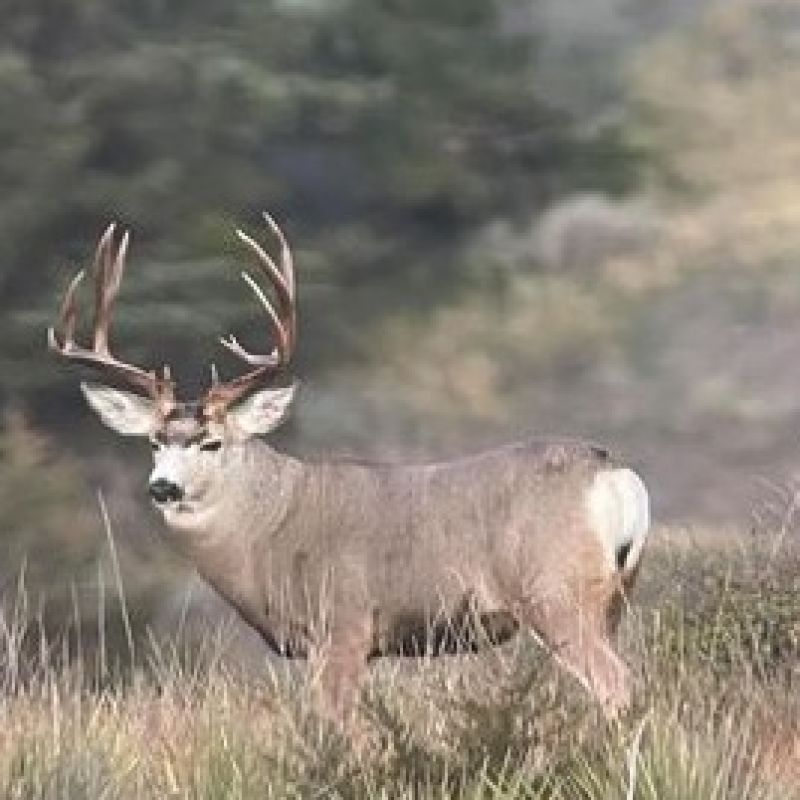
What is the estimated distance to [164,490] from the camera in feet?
27.0

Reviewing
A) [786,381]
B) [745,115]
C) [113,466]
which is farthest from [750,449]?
[113,466]

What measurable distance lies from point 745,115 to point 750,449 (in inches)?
74.1

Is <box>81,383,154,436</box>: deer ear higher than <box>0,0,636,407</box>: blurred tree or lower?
lower

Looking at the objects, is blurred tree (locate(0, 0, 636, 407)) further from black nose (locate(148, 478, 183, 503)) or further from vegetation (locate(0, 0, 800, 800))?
black nose (locate(148, 478, 183, 503))

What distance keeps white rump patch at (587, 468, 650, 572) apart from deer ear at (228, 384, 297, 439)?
3.60 feet

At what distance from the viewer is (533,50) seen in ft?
44.9

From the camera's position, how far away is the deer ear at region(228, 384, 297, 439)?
28.2ft

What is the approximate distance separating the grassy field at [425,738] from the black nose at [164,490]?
0.63m

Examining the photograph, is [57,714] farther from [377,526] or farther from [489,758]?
[377,526]

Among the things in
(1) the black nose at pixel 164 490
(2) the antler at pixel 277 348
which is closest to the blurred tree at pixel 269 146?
(2) the antler at pixel 277 348

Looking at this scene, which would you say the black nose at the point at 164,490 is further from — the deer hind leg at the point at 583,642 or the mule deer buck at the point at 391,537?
the deer hind leg at the point at 583,642

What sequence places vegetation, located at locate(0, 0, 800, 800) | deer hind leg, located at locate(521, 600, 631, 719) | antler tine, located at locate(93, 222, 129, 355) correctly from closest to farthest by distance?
deer hind leg, located at locate(521, 600, 631, 719) → antler tine, located at locate(93, 222, 129, 355) → vegetation, located at locate(0, 0, 800, 800)

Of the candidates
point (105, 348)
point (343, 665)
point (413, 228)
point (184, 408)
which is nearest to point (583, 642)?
point (343, 665)

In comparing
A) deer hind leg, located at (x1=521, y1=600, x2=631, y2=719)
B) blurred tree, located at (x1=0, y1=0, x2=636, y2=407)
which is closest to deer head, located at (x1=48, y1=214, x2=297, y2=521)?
deer hind leg, located at (x1=521, y1=600, x2=631, y2=719)
